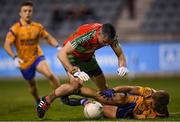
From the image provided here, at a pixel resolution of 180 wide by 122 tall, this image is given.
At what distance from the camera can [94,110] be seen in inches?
465

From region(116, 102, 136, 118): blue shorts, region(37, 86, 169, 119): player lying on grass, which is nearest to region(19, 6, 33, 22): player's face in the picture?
region(37, 86, 169, 119): player lying on grass

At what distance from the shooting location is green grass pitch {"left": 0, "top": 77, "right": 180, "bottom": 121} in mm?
12834

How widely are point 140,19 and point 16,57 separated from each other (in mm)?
17673

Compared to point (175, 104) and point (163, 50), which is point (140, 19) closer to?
point (163, 50)

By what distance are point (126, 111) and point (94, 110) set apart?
0.65m

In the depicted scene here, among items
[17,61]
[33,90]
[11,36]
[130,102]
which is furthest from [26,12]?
[130,102]

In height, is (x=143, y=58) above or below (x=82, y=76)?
below

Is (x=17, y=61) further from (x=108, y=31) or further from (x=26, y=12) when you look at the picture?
(x=108, y=31)

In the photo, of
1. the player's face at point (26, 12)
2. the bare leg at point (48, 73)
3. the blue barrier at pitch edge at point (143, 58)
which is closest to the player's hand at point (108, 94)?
the bare leg at point (48, 73)

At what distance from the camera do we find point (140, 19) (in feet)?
104

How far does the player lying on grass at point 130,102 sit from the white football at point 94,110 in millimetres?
145

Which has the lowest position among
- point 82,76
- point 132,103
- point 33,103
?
point 33,103

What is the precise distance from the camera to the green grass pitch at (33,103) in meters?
12.8

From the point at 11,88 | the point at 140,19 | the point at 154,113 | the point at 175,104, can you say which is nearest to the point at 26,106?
the point at 175,104
